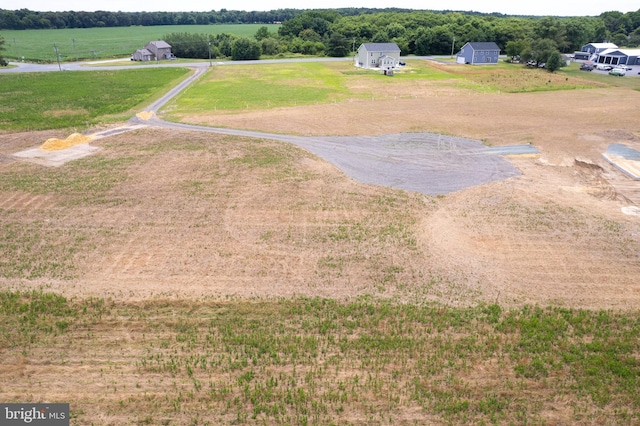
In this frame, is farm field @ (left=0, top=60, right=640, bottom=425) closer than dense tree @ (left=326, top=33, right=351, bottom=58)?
Yes

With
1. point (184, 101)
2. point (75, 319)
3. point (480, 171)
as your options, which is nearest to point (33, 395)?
point (75, 319)

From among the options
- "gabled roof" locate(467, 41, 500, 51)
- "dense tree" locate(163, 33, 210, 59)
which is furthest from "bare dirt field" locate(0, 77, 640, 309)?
"dense tree" locate(163, 33, 210, 59)

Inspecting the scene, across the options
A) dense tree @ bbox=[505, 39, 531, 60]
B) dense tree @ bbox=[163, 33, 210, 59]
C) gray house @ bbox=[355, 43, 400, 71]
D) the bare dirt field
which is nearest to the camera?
the bare dirt field

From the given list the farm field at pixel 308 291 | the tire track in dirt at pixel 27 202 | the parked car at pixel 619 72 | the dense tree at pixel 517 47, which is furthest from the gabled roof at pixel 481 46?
the tire track in dirt at pixel 27 202

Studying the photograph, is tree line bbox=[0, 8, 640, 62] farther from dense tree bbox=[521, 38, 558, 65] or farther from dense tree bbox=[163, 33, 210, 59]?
dense tree bbox=[521, 38, 558, 65]

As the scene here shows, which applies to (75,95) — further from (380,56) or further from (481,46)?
(481,46)

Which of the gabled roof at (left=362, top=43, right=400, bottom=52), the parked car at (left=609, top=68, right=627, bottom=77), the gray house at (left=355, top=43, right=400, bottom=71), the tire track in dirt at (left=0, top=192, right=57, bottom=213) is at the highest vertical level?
the gabled roof at (left=362, top=43, right=400, bottom=52)

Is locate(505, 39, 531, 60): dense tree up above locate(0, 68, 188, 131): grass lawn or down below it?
above
